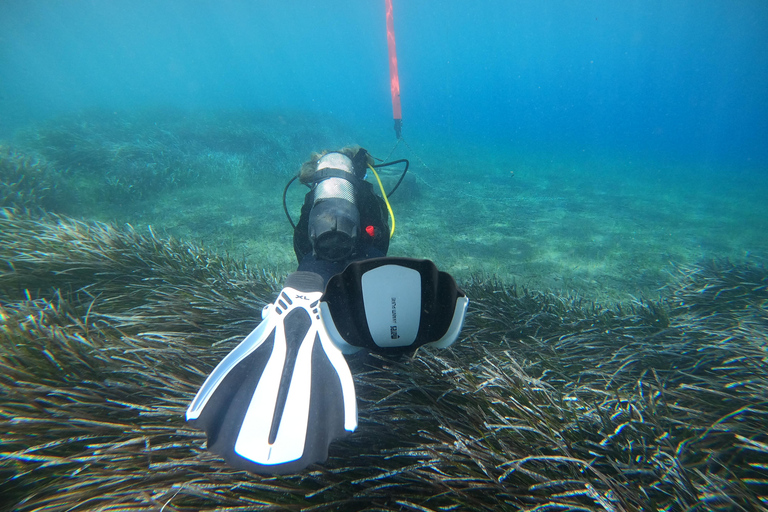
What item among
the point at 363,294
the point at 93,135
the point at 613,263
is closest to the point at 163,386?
the point at 363,294

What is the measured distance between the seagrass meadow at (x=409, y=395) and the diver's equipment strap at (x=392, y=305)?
30 cm

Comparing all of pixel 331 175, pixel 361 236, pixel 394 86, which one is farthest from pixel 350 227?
pixel 394 86

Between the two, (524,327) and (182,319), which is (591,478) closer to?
(524,327)

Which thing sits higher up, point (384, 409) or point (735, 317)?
point (384, 409)

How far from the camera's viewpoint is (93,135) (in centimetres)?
1093

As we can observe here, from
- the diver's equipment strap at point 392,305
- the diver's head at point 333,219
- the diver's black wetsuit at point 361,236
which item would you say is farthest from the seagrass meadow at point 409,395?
the diver's head at point 333,219

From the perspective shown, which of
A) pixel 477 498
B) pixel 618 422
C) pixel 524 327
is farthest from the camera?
pixel 524 327

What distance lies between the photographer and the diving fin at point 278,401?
1.43 meters

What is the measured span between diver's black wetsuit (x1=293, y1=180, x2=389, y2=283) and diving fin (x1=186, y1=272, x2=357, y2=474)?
0.92 meters

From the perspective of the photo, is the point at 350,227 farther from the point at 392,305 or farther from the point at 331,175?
the point at 392,305

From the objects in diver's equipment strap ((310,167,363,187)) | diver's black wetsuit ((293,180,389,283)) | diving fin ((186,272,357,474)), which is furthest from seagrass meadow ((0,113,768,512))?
diver's equipment strap ((310,167,363,187))

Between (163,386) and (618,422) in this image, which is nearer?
(618,422)

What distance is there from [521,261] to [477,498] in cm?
591

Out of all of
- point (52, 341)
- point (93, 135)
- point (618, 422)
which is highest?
point (93, 135)
